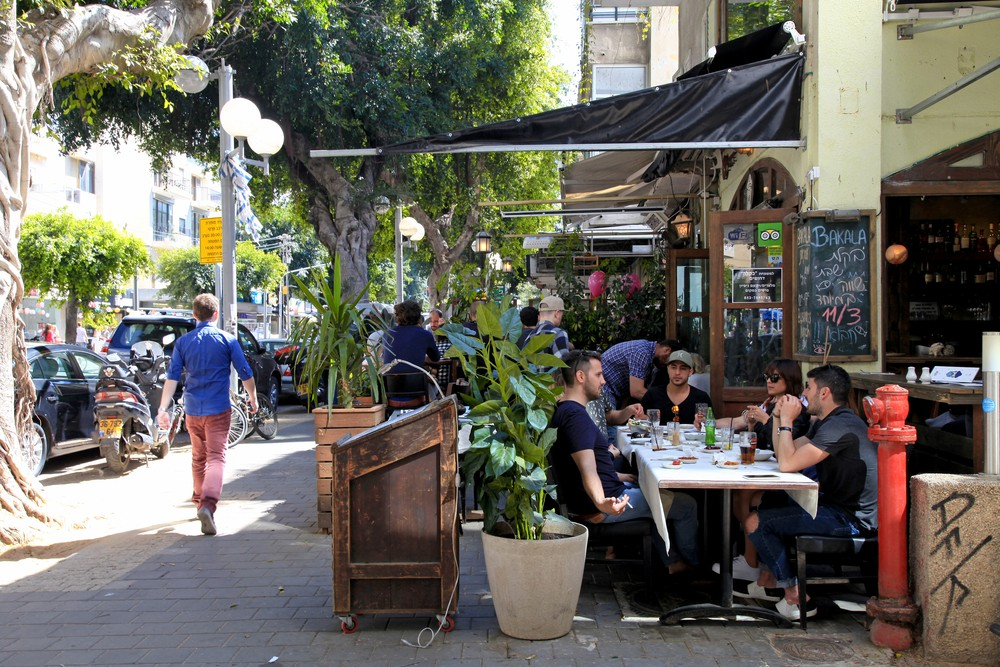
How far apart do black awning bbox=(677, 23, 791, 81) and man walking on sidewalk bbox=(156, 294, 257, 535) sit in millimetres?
4679

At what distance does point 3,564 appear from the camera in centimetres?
598

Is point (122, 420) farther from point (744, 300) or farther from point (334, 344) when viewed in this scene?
point (744, 300)

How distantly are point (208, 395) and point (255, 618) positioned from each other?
2.53m

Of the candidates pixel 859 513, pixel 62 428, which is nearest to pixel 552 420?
pixel 859 513

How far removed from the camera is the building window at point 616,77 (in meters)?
24.1

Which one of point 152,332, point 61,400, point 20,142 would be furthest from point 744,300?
point 152,332

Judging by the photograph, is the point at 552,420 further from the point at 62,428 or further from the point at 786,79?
the point at 62,428

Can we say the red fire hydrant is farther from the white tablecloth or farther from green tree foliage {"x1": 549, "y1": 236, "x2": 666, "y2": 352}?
green tree foliage {"x1": 549, "y1": 236, "x2": 666, "y2": 352}

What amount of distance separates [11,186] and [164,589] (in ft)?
11.3

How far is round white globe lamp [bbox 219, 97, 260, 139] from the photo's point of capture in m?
9.21

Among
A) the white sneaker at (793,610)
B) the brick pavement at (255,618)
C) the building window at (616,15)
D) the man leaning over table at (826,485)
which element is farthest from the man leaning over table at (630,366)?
the building window at (616,15)

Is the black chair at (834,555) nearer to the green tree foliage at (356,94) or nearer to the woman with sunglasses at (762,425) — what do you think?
the woman with sunglasses at (762,425)

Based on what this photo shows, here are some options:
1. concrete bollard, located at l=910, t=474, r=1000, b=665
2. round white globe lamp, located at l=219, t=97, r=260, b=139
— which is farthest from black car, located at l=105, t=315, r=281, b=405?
concrete bollard, located at l=910, t=474, r=1000, b=665

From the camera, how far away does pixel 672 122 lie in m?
6.83
